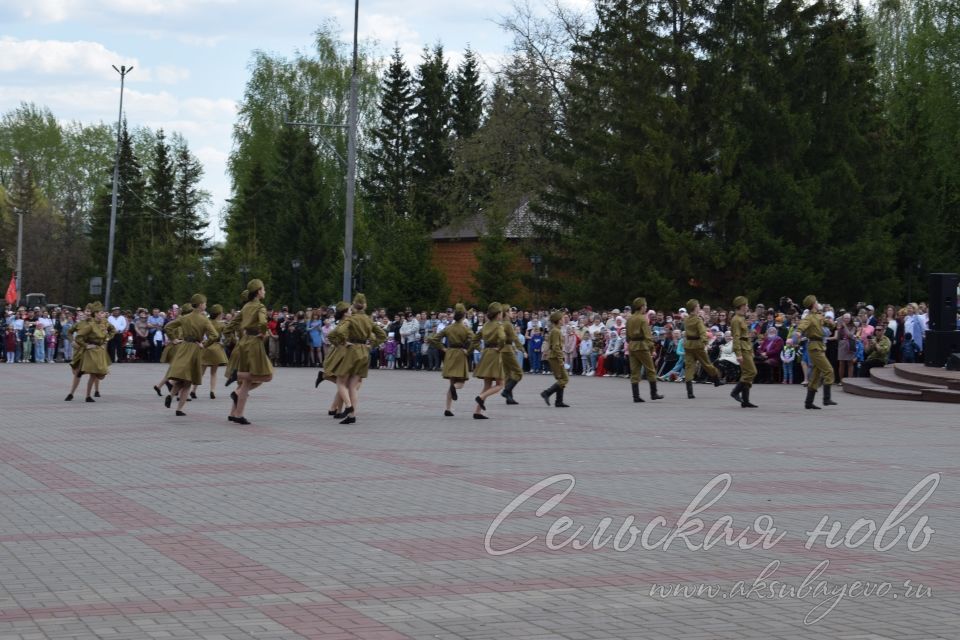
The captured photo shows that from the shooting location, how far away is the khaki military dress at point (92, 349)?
23547 mm

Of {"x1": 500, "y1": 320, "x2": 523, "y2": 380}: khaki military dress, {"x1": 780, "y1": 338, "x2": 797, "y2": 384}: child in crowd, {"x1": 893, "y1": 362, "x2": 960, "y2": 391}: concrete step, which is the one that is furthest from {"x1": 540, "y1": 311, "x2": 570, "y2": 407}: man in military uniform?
{"x1": 780, "y1": 338, "x2": 797, "y2": 384}: child in crowd

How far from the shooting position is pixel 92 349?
77.5 ft

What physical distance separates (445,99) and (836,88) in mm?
32409

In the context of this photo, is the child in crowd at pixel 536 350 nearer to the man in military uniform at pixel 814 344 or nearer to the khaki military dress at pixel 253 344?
the man in military uniform at pixel 814 344

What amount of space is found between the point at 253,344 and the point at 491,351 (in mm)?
3956

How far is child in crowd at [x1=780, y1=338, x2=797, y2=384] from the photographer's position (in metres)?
30.4

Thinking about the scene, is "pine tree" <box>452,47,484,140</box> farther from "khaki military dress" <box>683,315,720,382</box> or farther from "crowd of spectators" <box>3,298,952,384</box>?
"khaki military dress" <box>683,315,720,382</box>

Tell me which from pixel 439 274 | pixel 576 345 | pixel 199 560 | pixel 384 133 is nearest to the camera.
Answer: pixel 199 560

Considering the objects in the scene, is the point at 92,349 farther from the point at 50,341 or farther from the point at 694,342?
the point at 50,341

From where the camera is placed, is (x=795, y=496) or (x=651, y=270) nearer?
(x=795, y=496)

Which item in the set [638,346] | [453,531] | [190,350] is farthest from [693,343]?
[453,531]

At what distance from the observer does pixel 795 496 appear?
38.1 feet

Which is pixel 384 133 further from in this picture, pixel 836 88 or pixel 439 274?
pixel 836 88

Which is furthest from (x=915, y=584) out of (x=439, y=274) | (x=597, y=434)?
(x=439, y=274)
